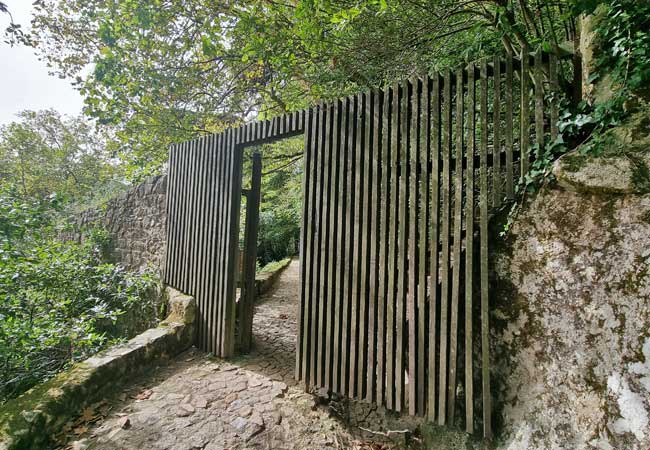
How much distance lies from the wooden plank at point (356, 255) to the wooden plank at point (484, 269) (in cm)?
96

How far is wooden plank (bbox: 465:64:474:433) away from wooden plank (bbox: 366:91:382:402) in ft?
2.27

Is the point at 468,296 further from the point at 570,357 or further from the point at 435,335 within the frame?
the point at 570,357

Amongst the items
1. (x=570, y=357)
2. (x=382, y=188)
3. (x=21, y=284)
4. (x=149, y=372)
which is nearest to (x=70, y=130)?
(x=21, y=284)

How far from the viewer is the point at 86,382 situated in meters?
2.77

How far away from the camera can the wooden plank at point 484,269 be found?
1975 mm

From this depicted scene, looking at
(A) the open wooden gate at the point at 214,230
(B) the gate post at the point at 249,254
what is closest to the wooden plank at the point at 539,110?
(A) the open wooden gate at the point at 214,230

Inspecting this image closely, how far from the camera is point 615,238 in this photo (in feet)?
5.47

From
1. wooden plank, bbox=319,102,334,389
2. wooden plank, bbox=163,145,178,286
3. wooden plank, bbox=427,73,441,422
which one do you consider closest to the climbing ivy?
wooden plank, bbox=427,73,441,422

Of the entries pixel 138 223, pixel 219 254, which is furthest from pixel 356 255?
pixel 138 223

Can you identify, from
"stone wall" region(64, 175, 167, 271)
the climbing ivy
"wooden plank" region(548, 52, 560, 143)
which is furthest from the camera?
"stone wall" region(64, 175, 167, 271)

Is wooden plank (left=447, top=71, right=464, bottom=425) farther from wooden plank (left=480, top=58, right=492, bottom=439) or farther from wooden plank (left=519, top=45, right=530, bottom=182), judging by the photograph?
wooden plank (left=519, top=45, right=530, bottom=182)

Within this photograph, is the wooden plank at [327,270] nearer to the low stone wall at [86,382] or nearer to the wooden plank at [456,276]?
the wooden plank at [456,276]

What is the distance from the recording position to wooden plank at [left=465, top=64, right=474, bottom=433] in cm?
204

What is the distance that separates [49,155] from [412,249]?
2548 cm
